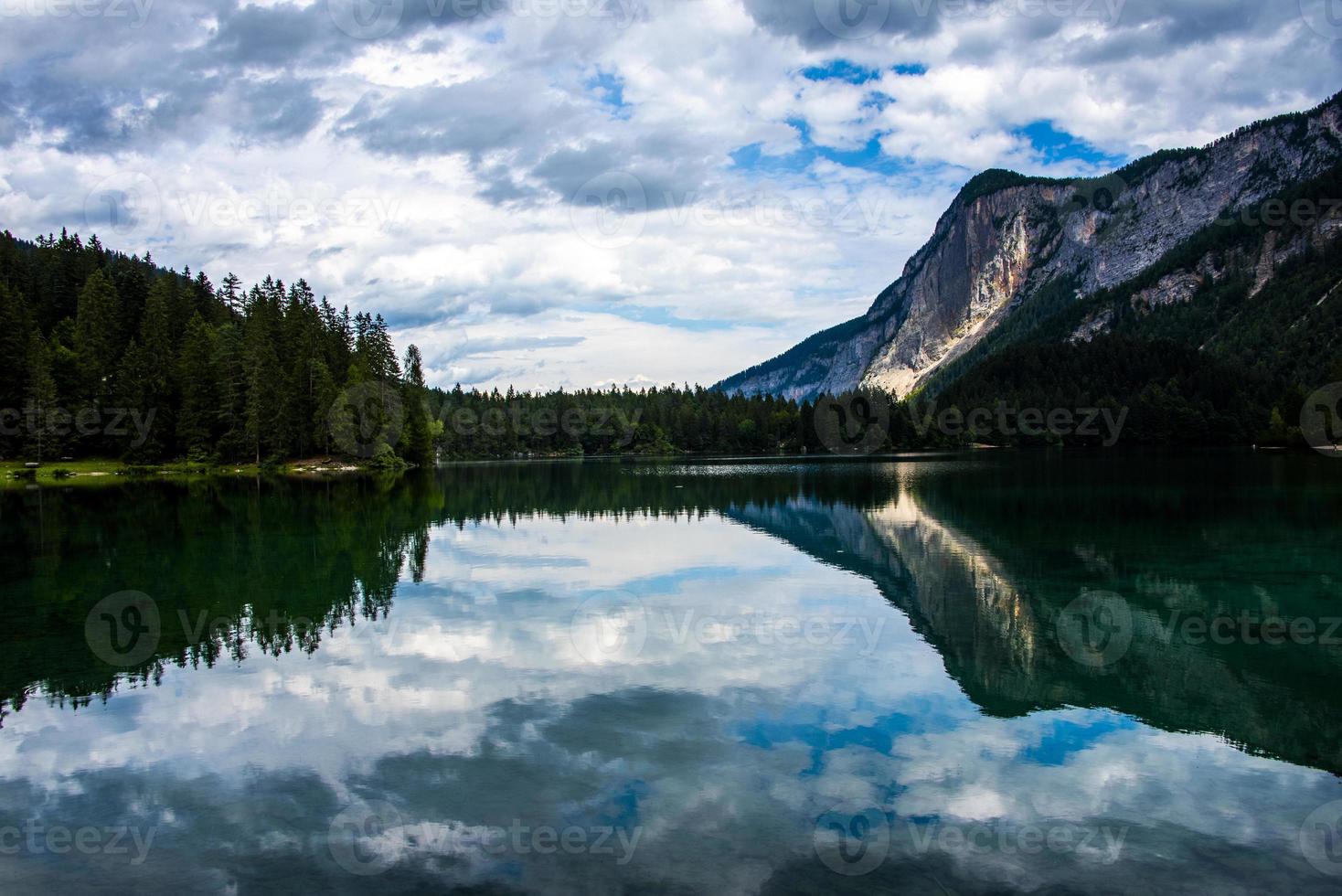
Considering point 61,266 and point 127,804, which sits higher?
point 61,266

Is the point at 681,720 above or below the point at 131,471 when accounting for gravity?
below

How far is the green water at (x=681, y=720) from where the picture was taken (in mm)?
10484

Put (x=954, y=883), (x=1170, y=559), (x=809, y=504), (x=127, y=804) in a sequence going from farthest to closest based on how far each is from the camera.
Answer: (x=809, y=504)
(x=1170, y=559)
(x=127, y=804)
(x=954, y=883)

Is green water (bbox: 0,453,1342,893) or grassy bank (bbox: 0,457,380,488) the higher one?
grassy bank (bbox: 0,457,380,488)

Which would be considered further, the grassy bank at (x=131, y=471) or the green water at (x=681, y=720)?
the grassy bank at (x=131, y=471)

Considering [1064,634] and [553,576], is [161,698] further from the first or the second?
[1064,634]

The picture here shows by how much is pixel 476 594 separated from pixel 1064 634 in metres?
18.2

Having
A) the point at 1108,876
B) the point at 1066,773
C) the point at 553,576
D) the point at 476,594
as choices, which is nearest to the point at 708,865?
the point at 1108,876

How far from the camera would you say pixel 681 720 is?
15.6m

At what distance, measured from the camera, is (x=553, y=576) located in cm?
3191

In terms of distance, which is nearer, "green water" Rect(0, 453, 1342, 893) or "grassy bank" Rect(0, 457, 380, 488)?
"green water" Rect(0, 453, 1342, 893)

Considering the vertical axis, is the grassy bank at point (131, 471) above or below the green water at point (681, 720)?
above

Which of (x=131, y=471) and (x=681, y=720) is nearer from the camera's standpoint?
(x=681, y=720)

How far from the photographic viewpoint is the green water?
1048cm
